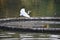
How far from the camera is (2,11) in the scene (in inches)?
425

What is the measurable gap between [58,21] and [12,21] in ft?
2.32

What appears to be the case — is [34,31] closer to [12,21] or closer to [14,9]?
[12,21]

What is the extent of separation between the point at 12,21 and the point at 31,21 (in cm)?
30

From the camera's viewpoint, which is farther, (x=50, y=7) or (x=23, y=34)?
(x=50, y=7)

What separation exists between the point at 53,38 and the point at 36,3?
975 centimetres

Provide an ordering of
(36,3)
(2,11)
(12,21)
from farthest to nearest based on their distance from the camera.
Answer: (36,3)
(2,11)
(12,21)

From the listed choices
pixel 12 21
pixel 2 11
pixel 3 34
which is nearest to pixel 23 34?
pixel 3 34

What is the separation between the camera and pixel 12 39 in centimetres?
268

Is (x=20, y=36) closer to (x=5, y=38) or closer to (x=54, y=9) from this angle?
(x=5, y=38)

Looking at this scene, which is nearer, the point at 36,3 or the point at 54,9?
the point at 54,9

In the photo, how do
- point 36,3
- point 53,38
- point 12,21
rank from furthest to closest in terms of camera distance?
1. point 36,3
2. point 12,21
3. point 53,38

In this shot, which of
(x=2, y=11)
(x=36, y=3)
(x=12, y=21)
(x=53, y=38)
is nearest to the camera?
(x=53, y=38)

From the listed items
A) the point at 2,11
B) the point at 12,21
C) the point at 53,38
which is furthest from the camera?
the point at 2,11

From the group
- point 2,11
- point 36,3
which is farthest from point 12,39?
point 36,3
